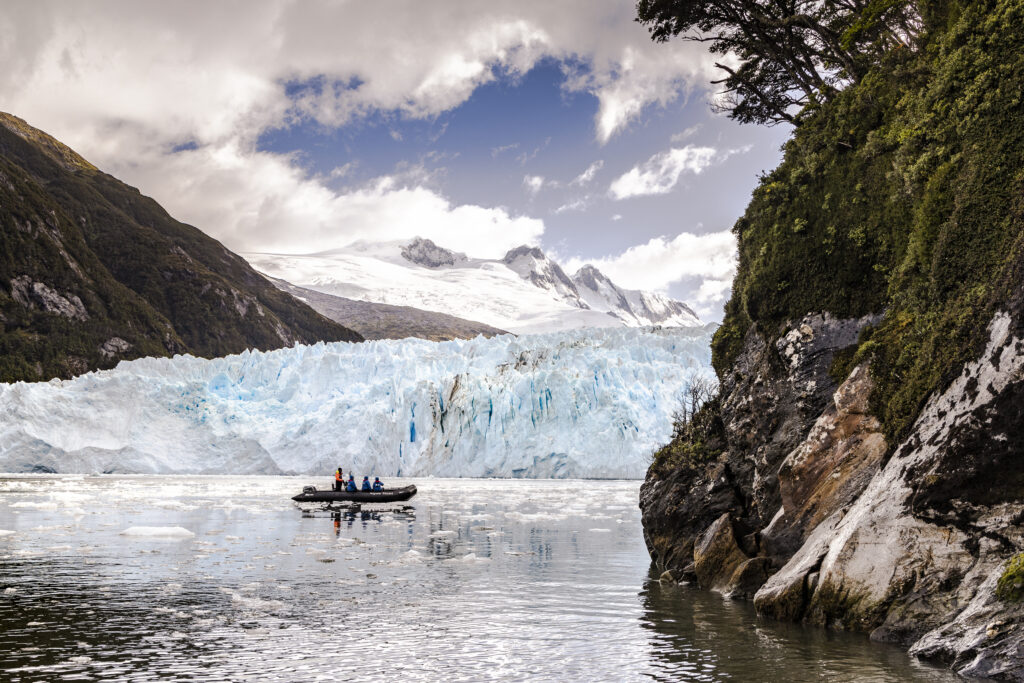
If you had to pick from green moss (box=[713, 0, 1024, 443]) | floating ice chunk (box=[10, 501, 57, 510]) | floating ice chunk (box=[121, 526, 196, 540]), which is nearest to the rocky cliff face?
green moss (box=[713, 0, 1024, 443])

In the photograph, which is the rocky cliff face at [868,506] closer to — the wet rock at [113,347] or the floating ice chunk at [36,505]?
the floating ice chunk at [36,505]

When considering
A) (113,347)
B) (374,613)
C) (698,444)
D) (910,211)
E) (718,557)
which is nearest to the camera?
(374,613)

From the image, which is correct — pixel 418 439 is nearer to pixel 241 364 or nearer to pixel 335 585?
pixel 241 364

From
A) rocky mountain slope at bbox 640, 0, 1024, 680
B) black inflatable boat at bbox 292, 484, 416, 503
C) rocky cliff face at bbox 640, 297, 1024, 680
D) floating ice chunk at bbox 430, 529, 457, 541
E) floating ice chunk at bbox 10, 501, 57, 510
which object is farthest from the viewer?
black inflatable boat at bbox 292, 484, 416, 503

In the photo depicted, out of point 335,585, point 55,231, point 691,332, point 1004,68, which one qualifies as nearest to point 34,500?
point 335,585

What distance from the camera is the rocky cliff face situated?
988cm

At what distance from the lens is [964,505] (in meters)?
10.3

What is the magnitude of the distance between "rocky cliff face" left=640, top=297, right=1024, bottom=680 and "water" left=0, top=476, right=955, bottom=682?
23.2 inches

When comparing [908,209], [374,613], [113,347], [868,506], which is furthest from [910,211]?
[113,347]

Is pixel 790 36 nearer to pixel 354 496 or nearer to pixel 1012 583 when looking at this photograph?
pixel 1012 583

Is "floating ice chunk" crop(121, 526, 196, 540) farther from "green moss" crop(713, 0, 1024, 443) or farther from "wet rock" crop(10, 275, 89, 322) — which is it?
"wet rock" crop(10, 275, 89, 322)

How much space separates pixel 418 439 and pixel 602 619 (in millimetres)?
43791

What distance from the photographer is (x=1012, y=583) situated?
888 cm

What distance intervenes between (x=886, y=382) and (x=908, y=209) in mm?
3353
